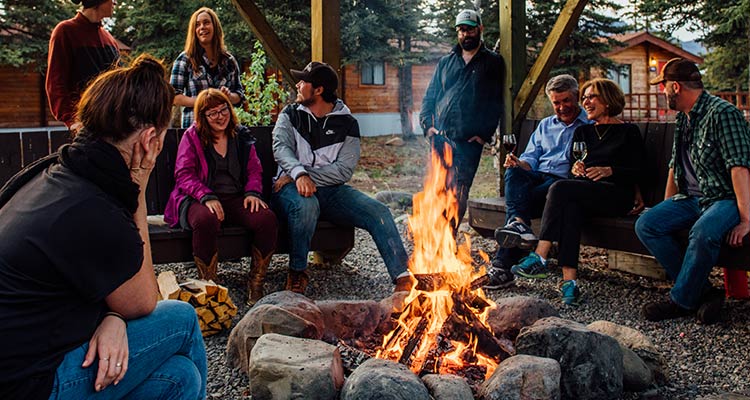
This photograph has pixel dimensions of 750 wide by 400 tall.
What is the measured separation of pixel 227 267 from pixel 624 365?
11.8 feet

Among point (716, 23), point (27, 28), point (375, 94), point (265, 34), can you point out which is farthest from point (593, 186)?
point (375, 94)

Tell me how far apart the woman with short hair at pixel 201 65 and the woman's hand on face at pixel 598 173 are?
107 inches

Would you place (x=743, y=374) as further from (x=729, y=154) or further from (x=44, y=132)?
(x=44, y=132)

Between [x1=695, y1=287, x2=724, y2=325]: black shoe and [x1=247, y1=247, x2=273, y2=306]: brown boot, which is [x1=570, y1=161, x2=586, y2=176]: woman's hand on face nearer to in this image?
[x1=695, y1=287, x2=724, y2=325]: black shoe

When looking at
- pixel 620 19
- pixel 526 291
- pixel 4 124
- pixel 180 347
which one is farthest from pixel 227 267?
pixel 4 124

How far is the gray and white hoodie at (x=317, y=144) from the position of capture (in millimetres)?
5281

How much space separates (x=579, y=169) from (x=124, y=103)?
12.6ft

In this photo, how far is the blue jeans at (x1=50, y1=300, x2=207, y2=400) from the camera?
2080mm

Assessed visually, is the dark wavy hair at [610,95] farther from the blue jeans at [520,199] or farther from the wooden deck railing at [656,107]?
the wooden deck railing at [656,107]

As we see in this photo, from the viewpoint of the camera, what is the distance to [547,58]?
20.4 ft

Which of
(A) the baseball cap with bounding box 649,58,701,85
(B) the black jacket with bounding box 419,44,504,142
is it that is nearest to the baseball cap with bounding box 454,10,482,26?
(B) the black jacket with bounding box 419,44,504,142

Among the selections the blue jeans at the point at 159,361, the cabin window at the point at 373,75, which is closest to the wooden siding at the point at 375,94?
the cabin window at the point at 373,75

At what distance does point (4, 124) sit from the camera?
21.6 meters

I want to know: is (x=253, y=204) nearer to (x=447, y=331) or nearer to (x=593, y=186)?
(x=447, y=331)
